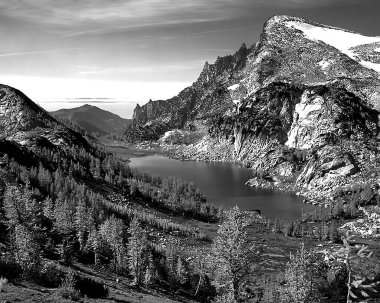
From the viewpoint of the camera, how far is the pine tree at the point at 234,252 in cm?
3916

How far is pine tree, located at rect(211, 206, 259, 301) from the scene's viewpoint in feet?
128

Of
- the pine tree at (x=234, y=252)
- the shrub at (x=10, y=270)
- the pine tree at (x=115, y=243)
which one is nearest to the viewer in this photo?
the pine tree at (x=234, y=252)

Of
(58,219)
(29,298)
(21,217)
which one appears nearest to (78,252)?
(58,219)

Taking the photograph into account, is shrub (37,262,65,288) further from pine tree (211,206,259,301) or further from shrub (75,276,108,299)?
pine tree (211,206,259,301)

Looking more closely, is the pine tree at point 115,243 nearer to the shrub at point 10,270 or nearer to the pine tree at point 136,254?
the pine tree at point 136,254

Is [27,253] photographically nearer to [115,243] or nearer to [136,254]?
[136,254]

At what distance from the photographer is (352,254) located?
27.7 metres

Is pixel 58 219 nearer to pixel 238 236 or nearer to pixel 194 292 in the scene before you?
pixel 194 292

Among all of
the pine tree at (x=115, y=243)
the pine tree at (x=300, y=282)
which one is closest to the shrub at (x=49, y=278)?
the pine tree at (x=300, y=282)

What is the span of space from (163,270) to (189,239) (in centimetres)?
7561

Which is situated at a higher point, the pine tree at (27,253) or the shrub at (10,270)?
the pine tree at (27,253)

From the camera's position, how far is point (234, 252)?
1539 inches

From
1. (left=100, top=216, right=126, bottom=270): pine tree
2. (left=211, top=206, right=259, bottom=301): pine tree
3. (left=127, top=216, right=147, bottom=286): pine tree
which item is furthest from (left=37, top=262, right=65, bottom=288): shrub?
(left=100, top=216, right=126, bottom=270): pine tree

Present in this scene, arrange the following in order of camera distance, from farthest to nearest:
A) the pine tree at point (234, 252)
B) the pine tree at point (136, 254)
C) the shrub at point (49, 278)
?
the pine tree at point (136, 254) → the shrub at point (49, 278) → the pine tree at point (234, 252)
